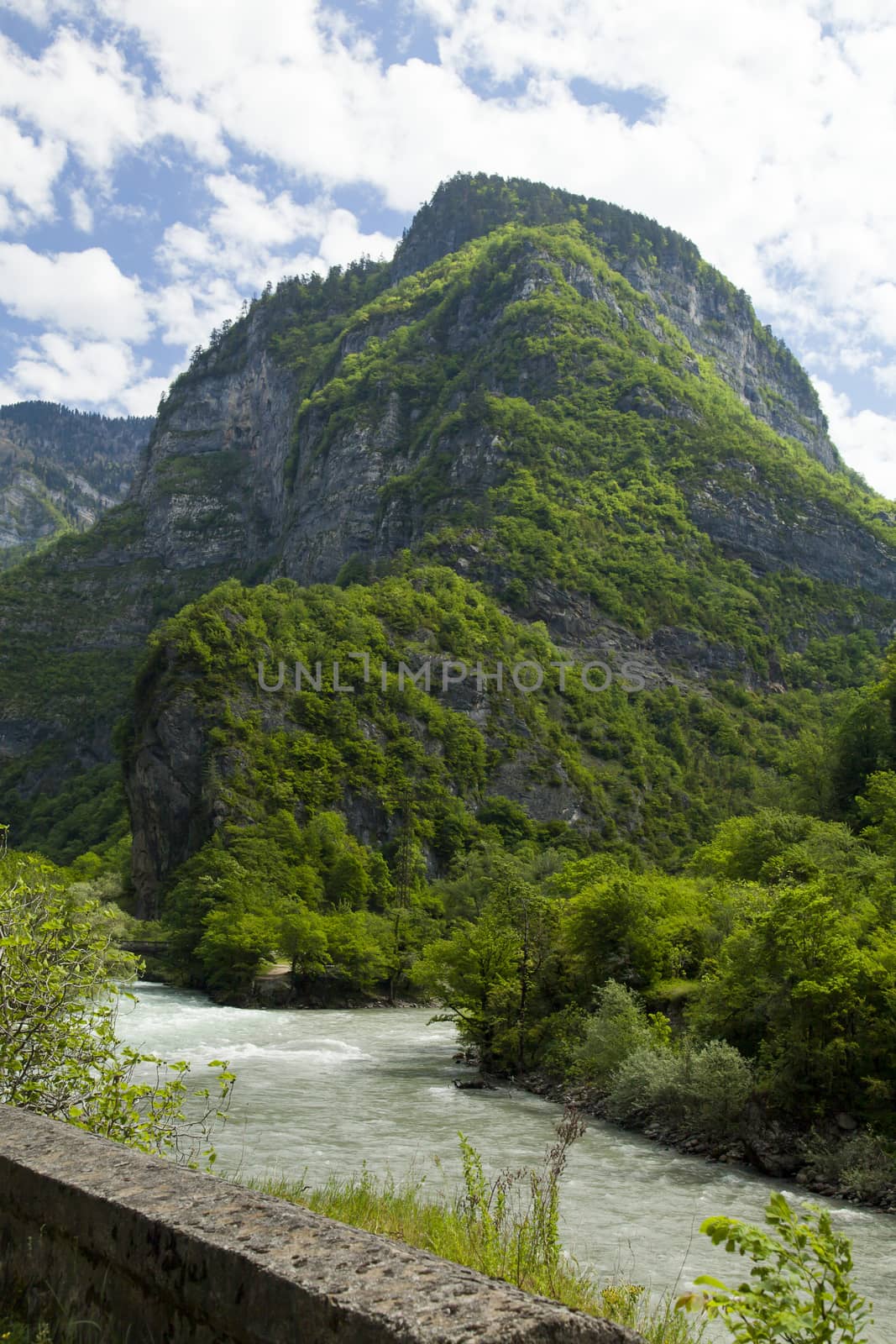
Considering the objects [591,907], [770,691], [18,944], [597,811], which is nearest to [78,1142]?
[18,944]

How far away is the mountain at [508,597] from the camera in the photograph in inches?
3760

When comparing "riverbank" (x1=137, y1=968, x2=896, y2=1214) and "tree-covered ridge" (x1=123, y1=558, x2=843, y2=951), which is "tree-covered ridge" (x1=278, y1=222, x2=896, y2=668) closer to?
"tree-covered ridge" (x1=123, y1=558, x2=843, y2=951)

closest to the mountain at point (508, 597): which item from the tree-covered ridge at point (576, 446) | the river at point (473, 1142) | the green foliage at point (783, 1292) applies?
the tree-covered ridge at point (576, 446)

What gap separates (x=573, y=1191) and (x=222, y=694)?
2983 inches

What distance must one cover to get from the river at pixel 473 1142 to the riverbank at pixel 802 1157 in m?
0.46

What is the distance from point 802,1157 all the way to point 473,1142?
25.0ft

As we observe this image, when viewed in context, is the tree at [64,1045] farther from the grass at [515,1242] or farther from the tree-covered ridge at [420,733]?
the tree-covered ridge at [420,733]

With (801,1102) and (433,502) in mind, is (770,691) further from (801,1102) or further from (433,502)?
(801,1102)

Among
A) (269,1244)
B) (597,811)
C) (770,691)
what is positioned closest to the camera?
(269,1244)

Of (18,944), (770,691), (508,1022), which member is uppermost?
(770,691)

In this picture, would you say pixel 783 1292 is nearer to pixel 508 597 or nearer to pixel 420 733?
pixel 420 733

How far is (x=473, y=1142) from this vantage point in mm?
25016

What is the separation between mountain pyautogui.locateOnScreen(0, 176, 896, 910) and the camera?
9550 cm

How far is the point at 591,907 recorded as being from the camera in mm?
38219
